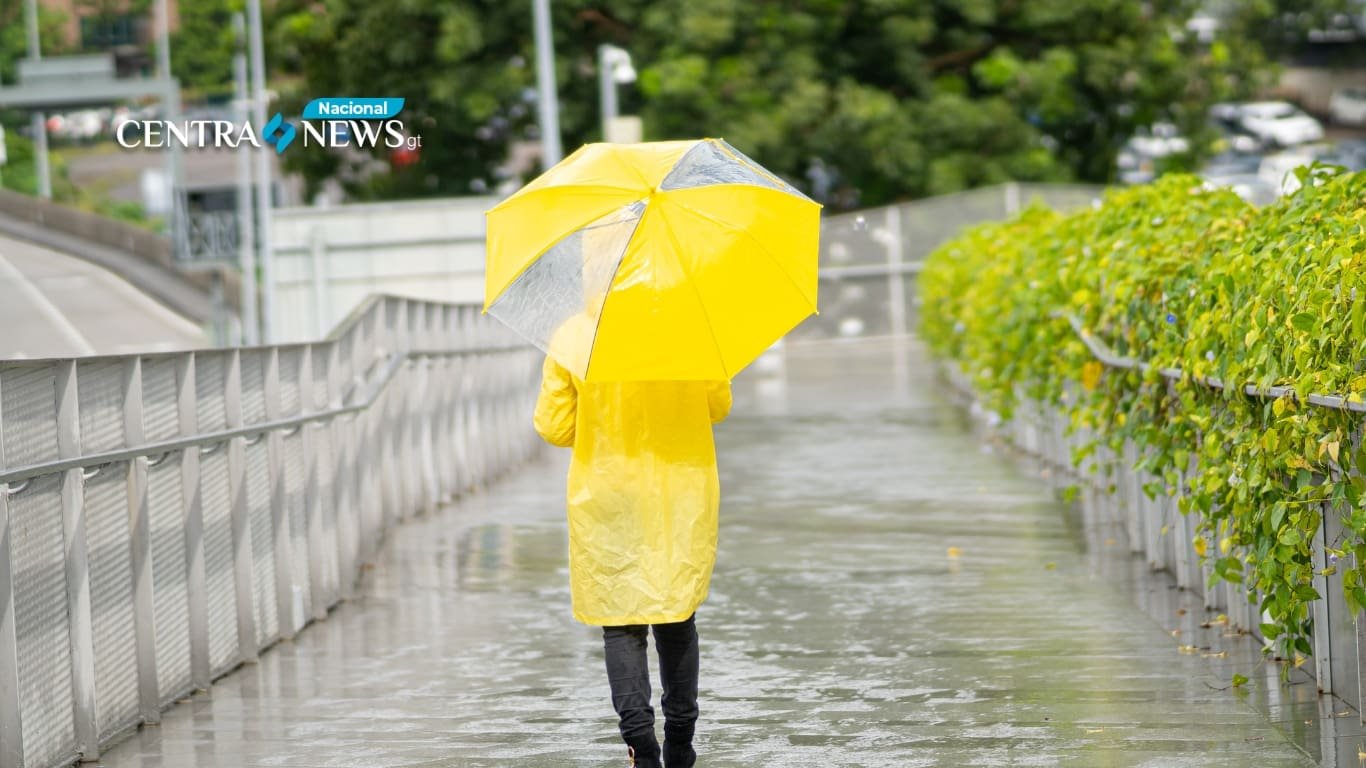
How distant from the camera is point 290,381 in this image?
9.74 metres

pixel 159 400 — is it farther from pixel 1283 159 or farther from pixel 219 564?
pixel 1283 159

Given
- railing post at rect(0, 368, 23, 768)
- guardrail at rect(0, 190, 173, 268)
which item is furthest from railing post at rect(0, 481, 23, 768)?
guardrail at rect(0, 190, 173, 268)

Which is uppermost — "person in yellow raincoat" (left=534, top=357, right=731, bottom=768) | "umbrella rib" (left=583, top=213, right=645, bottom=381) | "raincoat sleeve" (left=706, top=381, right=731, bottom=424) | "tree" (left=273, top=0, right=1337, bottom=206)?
"tree" (left=273, top=0, right=1337, bottom=206)

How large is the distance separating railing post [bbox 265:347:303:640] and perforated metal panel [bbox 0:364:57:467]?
8.50 ft

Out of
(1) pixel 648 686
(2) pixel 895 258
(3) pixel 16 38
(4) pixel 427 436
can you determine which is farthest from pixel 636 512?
(2) pixel 895 258

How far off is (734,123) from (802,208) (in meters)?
32.2

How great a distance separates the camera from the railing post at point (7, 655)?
20.0 ft

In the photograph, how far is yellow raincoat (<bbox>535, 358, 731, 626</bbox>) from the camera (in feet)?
19.6

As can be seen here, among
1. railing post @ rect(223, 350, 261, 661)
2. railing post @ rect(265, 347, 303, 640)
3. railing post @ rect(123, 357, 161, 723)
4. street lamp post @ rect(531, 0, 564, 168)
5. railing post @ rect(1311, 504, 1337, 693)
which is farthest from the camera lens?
street lamp post @ rect(531, 0, 564, 168)

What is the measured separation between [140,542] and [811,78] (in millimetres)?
32787

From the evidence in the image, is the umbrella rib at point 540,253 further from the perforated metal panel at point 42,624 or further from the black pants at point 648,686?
the perforated metal panel at point 42,624

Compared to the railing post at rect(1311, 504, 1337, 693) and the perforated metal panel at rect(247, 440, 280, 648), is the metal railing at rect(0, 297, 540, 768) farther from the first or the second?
the railing post at rect(1311, 504, 1337, 693)

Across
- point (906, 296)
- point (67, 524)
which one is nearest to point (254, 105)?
point (906, 296)

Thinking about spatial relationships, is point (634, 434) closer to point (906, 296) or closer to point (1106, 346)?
point (1106, 346)
